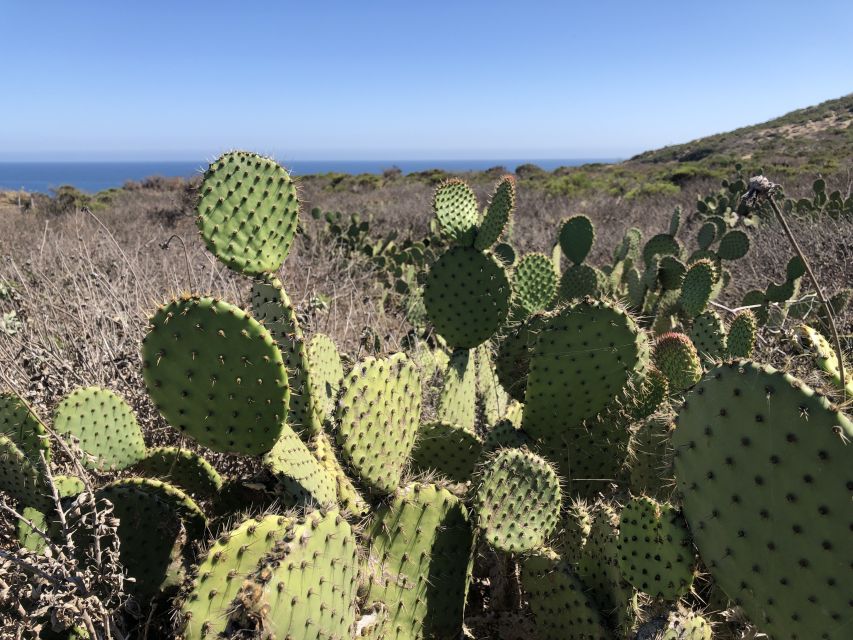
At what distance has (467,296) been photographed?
3086 mm

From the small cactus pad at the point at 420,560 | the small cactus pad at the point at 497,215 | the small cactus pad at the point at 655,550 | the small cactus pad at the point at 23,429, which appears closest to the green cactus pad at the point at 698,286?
the small cactus pad at the point at 497,215

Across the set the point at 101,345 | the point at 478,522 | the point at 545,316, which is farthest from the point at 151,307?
the point at 478,522

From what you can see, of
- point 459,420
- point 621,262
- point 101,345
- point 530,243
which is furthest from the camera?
point 530,243

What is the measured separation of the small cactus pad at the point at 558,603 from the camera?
184 cm

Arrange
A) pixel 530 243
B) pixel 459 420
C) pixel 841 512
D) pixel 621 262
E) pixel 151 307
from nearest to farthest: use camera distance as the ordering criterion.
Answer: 1. pixel 841 512
2. pixel 459 420
3. pixel 151 307
4. pixel 621 262
5. pixel 530 243

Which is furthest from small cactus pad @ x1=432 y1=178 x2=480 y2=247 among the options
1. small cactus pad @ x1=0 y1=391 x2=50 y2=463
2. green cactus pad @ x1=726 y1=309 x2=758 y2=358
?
small cactus pad @ x1=0 y1=391 x2=50 y2=463

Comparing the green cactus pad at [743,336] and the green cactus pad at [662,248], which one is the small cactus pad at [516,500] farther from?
the green cactus pad at [662,248]

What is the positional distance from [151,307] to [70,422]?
2238 millimetres

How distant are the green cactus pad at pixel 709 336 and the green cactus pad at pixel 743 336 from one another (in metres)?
0.09

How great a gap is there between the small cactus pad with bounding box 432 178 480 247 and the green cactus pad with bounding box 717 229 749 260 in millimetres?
3084

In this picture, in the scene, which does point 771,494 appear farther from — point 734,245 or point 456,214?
point 734,245

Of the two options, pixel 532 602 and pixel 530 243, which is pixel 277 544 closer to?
pixel 532 602

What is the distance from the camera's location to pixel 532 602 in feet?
6.65

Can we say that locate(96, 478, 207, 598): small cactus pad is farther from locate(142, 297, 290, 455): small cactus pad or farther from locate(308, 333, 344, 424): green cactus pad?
locate(308, 333, 344, 424): green cactus pad
